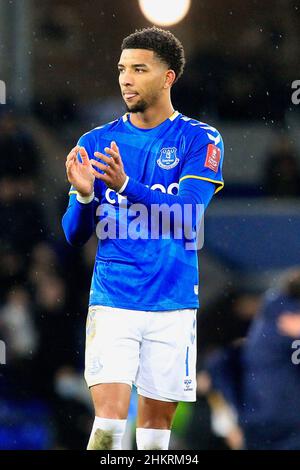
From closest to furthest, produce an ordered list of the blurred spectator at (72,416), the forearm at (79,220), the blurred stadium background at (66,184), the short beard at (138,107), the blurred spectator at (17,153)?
the forearm at (79,220), the short beard at (138,107), the blurred spectator at (72,416), the blurred stadium background at (66,184), the blurred spectator at (17,153)

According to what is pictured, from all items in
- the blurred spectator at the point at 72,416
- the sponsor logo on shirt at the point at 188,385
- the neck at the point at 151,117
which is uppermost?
the neck at the point at 151,117

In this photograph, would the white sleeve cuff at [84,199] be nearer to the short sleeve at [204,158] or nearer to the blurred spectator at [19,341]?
the short sleeve at [204,158]

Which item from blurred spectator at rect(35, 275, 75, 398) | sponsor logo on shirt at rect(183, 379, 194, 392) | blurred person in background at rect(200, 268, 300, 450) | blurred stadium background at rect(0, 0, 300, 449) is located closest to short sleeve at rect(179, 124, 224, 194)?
sponsor logo on shirt at rect(183, 379, 194, 392)

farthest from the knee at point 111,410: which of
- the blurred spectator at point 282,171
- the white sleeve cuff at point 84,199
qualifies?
the blurred spectator at point 282,171

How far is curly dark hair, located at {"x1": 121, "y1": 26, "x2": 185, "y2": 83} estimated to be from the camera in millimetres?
3996

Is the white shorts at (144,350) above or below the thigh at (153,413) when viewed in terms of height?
above

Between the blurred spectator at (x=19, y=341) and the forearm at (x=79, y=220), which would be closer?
the forearm at (x=79, y=220)

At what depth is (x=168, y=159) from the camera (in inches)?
157

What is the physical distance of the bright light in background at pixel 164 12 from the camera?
6.46 meters

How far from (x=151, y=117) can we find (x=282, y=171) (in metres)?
2.62

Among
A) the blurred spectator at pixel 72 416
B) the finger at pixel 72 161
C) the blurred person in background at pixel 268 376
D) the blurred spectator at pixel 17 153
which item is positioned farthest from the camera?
the blurred spectator at pixel 17 153

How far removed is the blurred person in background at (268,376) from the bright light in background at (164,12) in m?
1.90

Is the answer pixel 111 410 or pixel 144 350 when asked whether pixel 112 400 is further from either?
pixel 144 350

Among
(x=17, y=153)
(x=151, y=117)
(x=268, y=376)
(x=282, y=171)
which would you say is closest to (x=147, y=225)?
(x=151, y=117)
